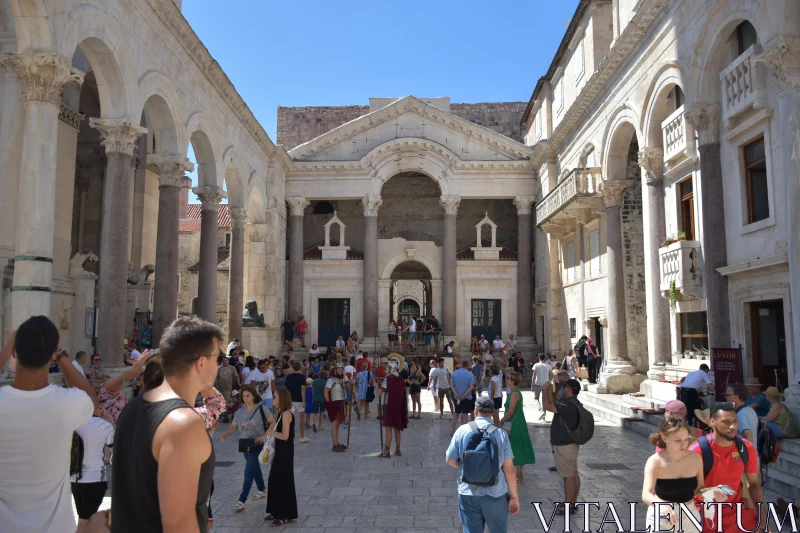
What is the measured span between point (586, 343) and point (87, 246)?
1700 cm

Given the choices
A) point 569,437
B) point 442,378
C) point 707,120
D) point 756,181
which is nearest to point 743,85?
point 707,120

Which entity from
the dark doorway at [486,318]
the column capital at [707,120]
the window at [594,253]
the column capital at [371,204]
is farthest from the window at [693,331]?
the column capital at [371,204]

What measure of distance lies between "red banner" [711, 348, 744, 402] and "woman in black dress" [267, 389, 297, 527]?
8.54m

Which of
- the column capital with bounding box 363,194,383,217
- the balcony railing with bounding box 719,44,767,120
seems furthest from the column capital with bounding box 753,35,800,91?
the column capital with bounding box 363,194,383,217

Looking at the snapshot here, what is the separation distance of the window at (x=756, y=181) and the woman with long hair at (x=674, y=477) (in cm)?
933

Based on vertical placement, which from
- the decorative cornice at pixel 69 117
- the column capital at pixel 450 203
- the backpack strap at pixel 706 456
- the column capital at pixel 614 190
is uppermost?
the column capital at pixel 450 203

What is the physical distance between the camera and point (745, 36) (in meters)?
12.6

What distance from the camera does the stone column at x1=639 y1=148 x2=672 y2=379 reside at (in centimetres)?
1562

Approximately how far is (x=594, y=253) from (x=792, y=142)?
467 inches

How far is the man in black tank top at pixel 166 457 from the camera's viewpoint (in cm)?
229

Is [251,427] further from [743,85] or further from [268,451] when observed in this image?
[743,85]

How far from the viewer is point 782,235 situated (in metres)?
10.9

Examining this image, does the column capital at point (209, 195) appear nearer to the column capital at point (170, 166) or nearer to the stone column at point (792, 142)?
the column capital at point (170, 166)

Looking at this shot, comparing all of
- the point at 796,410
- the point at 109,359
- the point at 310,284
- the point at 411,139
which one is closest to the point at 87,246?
the point at 109,359
